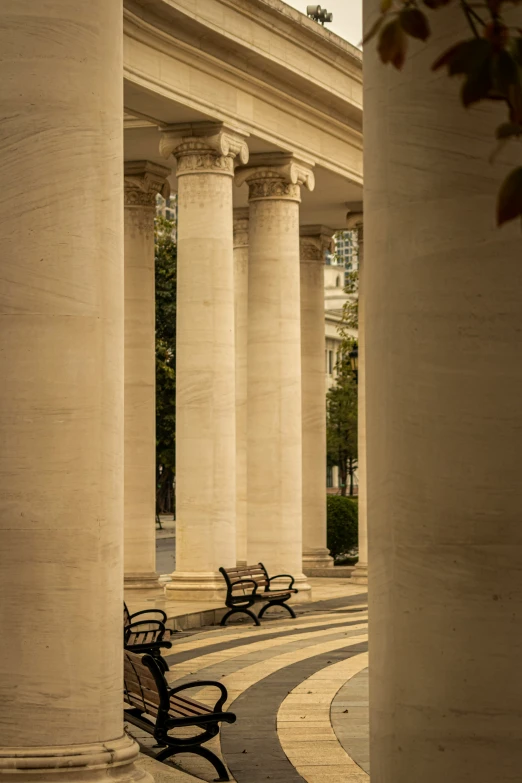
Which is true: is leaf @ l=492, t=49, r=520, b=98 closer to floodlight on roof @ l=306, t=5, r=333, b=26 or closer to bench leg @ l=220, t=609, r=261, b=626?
bench leg @ l=220, t=609, r=261, b=626

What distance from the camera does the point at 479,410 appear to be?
58.2 feet

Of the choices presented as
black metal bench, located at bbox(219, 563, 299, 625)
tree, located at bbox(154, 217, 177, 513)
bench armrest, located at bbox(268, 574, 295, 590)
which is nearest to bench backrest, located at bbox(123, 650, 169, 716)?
black metal bench, located at bbox(219, 563, 299, 625)

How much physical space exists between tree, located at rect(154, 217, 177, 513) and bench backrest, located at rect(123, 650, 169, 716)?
11938cm

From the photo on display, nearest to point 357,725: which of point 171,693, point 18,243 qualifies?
point 171,693

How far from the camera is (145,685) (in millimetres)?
39781

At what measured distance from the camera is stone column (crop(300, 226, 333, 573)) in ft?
377

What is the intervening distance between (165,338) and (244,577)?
319 feet

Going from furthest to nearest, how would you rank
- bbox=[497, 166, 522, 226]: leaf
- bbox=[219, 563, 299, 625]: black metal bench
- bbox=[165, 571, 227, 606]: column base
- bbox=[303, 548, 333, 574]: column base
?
bbox=[303, 548, 333, 574]: column base → bbox=[165, 571, 227, 606]: column base → bbox=[219, 563, 299, 625]: black metal bench → bbox=[497, 166, 522, 226]: leaf

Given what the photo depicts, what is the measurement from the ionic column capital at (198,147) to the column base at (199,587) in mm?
22977

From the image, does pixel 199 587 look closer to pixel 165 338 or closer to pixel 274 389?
pixel 274 389

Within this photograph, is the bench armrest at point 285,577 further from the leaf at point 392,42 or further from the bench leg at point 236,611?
the leaf at point 392,42

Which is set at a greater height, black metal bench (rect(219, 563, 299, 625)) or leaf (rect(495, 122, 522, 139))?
leaf (rect(495, 122, 522, 139))

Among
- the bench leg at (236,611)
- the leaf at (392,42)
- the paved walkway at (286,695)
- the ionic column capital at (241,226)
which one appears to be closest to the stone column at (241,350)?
the ionic column capital at (241,226)

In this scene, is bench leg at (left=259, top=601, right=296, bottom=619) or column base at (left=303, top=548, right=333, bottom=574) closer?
bench leg at (left=259, top=601, right=296, bottom=619)
